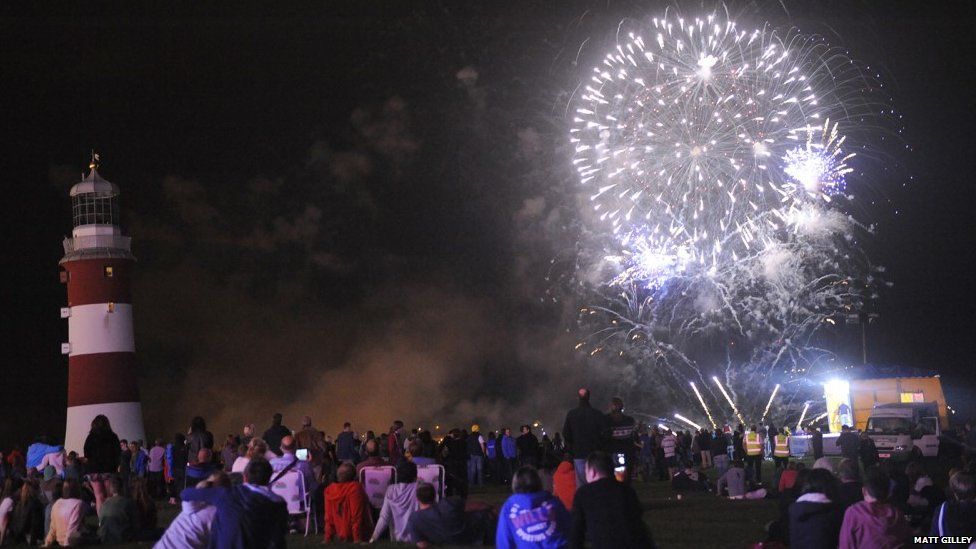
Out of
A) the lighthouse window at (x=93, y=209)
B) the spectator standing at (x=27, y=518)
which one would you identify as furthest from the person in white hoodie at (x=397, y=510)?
the lighthouse window at (x=93, y=209)

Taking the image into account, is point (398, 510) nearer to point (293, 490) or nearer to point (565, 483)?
point (293, 490)

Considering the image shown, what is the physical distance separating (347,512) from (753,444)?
16.8 metres

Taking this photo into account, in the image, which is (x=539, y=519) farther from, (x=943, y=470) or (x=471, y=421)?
(x=471, y=421)

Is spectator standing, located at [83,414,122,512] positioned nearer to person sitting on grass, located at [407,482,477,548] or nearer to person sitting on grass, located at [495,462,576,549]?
person sitting on grass, located at [407,482,477,548]

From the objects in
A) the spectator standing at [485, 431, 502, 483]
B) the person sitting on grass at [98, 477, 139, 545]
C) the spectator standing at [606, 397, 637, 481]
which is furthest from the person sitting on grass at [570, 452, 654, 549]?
the spectator standing at [485, 431, 502, 483]

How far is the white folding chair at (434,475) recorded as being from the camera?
17.5 metres

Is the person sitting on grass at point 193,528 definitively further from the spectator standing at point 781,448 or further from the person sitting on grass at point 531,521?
the spectator standing at point 781,448

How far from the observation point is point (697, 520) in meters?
19.2

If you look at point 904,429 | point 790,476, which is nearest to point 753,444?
point 904,429

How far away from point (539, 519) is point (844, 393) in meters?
37.5

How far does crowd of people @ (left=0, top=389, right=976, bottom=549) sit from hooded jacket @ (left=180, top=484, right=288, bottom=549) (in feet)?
0.05

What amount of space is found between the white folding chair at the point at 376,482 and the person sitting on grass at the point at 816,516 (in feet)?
26.3

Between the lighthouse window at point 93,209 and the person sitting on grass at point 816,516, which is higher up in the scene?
the lighthouse window at point 93,209

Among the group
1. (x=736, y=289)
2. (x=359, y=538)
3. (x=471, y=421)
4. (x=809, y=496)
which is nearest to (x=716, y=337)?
(x=471, y=421)
